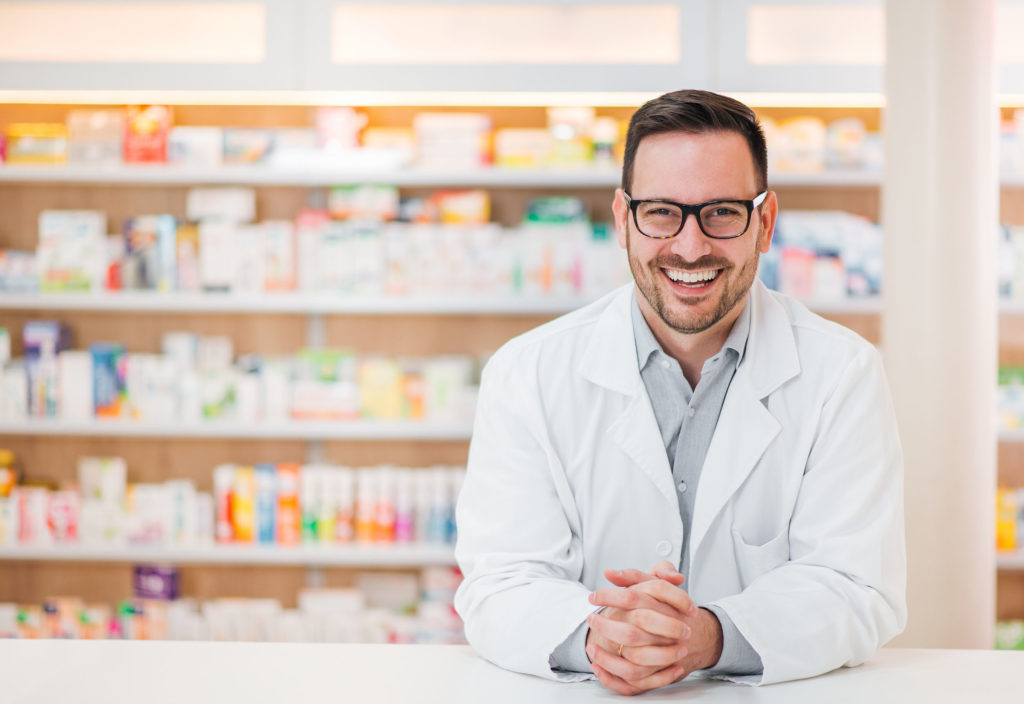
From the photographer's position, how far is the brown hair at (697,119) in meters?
1.43

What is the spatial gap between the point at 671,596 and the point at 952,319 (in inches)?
53.8

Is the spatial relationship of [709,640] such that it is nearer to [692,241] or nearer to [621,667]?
[621,667]

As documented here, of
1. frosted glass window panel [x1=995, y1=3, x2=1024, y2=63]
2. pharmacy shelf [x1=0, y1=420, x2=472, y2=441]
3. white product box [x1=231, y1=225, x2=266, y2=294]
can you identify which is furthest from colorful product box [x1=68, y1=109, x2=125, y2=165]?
frosted glass window panel [x1=995, y1=3, x2=1024, y2=63]

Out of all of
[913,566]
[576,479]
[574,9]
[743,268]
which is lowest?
[913,566]

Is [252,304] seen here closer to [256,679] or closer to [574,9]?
[574,9]

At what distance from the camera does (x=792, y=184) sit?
3572 mm

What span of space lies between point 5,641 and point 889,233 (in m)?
2.03

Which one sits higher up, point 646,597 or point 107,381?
point 107,381

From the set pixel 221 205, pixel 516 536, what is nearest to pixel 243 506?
pixel 221 205

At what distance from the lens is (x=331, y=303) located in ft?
11.3

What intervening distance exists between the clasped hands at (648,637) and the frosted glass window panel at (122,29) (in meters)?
2.94

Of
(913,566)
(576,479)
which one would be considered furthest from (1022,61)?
(576,479)

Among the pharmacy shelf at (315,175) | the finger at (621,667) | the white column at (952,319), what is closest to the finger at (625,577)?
the finger at (621,667)

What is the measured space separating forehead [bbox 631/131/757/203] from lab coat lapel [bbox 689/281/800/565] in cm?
26
